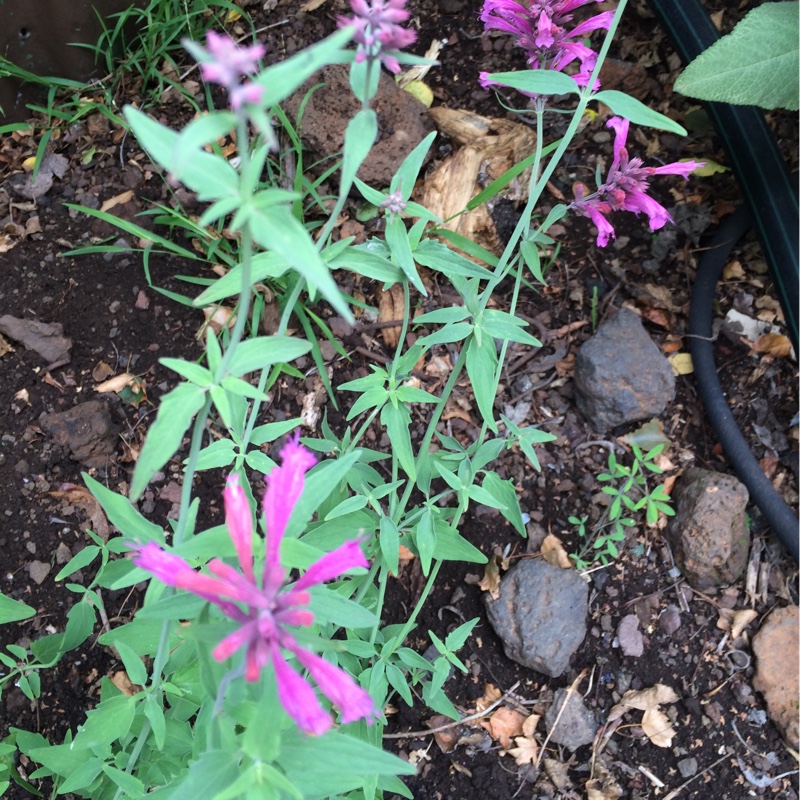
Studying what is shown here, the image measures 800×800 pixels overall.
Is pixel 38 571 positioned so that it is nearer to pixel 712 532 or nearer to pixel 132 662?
pixel 132 662

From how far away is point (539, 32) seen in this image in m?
1.37

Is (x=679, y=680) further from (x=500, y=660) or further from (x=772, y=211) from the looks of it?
(x=772, y=211)

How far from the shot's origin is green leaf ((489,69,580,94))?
124cm

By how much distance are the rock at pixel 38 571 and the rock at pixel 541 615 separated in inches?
51.4

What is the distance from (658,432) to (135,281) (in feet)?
5.99

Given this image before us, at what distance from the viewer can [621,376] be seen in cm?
236

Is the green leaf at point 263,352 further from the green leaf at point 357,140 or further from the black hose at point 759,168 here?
the black hose at point 759,168

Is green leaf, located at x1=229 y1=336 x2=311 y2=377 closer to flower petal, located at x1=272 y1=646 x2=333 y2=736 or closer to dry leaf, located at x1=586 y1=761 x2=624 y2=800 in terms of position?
flower petal, located at x1=272 y1=646 x2=333 y2=736

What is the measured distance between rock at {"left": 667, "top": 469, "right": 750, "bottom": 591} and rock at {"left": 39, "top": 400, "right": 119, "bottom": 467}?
1.81 meters

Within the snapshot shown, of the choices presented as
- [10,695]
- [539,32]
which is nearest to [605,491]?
[539,32]

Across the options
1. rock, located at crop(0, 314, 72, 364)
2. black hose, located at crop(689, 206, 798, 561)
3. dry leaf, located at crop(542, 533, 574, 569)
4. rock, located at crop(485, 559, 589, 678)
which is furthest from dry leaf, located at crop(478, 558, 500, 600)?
rock, located at crop(0, 314, 72, 364)

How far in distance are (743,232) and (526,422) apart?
104 centimetres

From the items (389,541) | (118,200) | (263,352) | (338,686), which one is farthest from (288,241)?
(118,200)

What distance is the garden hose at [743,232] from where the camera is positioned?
237 centimetres
